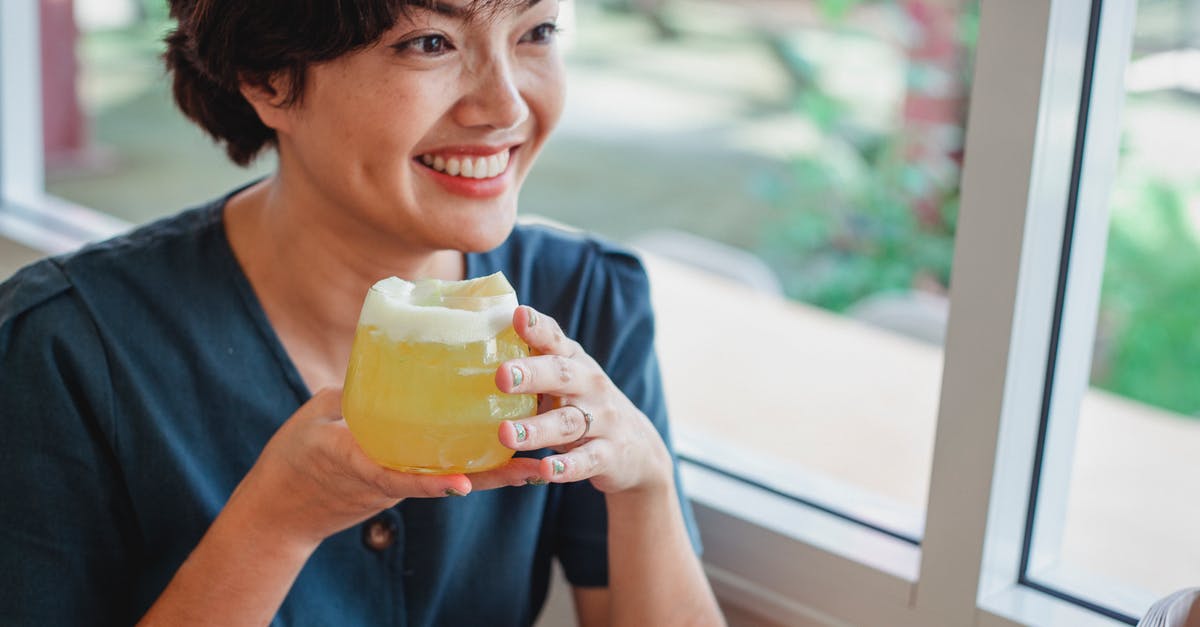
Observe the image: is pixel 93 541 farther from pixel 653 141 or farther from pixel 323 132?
pixel 653 141

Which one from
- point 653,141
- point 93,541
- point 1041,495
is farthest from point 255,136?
point 653,141

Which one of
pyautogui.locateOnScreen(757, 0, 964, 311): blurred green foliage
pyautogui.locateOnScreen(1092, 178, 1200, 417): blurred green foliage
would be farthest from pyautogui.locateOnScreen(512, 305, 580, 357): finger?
pyautogui.locateOnScreen(757, 0, 964, 311): blurred green foliage

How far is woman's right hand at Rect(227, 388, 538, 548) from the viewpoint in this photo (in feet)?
3.33

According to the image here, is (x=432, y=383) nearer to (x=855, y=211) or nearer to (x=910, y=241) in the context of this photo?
(x=910, y=241)

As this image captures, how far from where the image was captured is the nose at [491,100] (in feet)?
4.00

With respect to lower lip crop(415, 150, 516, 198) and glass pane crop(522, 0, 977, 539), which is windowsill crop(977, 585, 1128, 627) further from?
lower lip crop(415, 150, 516, 198)

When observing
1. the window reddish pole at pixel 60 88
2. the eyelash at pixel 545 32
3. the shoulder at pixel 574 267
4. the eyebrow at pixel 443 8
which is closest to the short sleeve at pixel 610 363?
the shoulder at pixel 574 267

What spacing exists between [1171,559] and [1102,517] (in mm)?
155

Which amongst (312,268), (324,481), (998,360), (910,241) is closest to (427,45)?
(312,268)

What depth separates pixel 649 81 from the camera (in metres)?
7.14

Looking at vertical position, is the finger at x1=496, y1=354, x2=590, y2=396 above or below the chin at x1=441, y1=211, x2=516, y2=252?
below

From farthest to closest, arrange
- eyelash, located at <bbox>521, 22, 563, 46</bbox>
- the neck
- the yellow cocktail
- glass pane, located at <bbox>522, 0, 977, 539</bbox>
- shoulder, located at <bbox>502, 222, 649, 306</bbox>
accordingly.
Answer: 1. glass pane, located at <bbox>522, 0, 977, 539</bbox>
2. shoulder, located at <bbox>502, 222, 649, 306</bbox>
3. the neck
4. eyelash, located at <bbox>521, 22, 563, 46</bbox>
5. the yellow cocktail

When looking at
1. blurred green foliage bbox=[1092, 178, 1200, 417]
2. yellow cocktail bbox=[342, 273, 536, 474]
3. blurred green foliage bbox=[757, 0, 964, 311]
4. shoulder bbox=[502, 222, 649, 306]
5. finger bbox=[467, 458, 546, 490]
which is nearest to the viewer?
yellow cocktail bbox=[342, 273, 536, 474]

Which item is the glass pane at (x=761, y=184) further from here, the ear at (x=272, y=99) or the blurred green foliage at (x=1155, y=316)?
the blurred green foliage at (x=1155, y=316)
